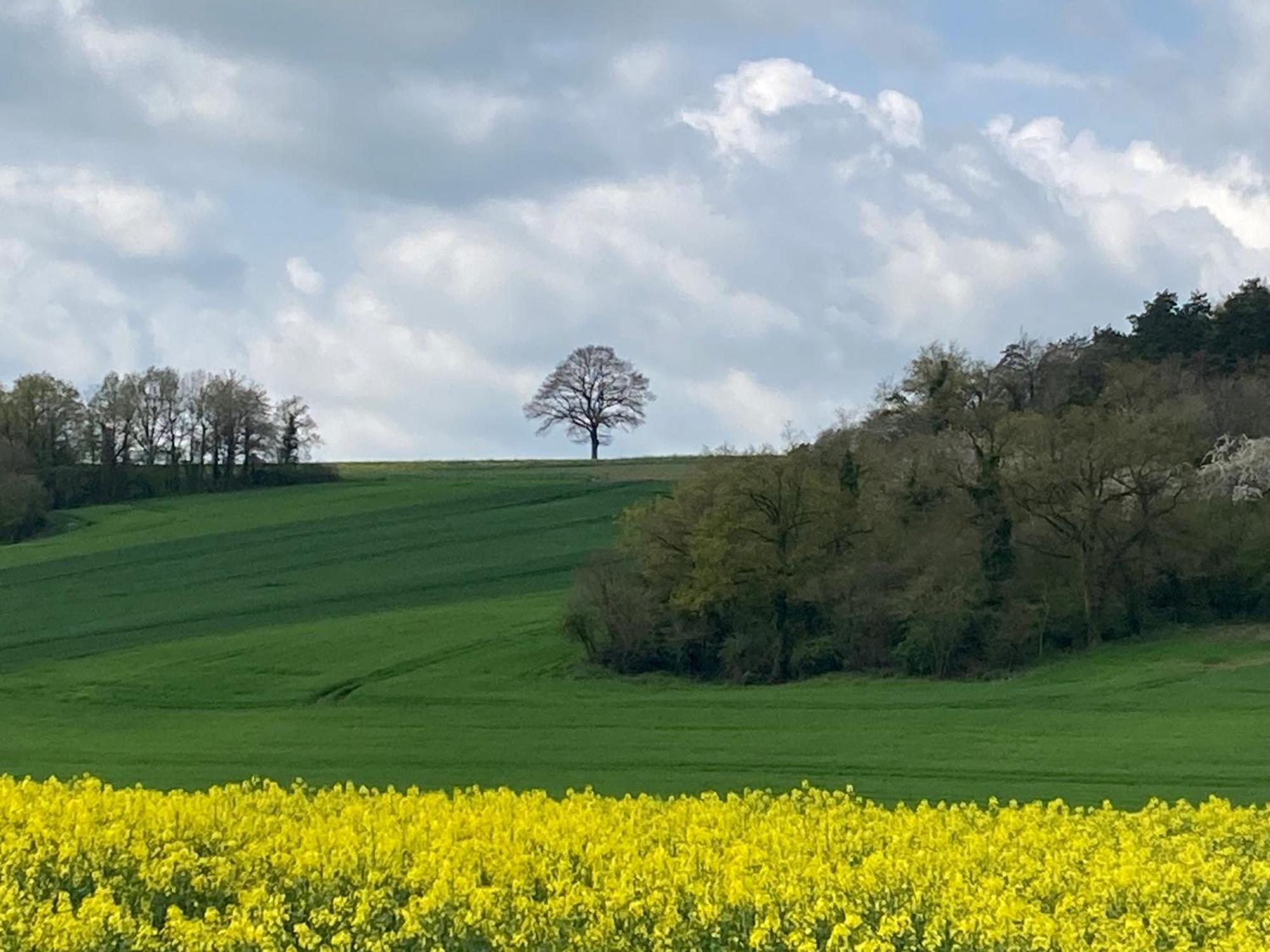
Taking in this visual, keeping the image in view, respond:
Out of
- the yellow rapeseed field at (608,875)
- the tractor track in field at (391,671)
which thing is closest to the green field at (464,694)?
the tractor track in field at (391,671)

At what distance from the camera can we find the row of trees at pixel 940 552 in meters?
51.1

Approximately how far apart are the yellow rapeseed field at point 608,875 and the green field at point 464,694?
16140 millimetres

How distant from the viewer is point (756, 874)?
37.1 ft

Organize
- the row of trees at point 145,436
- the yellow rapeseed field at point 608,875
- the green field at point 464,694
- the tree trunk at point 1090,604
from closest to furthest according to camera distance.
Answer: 1. the yellow rapeseed field at point 608,875
2. the green field at point 464,694
3. the tree trunk at point 1090,604
4. the row of trees at point 145,436

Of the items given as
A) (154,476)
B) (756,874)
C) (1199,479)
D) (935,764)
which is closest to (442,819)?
(756,874)

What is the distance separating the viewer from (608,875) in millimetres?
11672

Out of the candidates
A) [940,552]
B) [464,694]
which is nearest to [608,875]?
[464,694]

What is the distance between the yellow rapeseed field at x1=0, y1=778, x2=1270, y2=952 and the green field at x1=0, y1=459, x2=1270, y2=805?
1614 cm

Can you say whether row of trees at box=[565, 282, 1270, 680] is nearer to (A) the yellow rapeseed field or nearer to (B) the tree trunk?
(B) the tree trunk

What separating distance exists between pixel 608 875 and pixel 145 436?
99.6 m

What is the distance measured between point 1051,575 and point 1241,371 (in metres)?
27.5

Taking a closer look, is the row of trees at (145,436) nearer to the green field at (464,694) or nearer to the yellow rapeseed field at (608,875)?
the green field at (464,694)

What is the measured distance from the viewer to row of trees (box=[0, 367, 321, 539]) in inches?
3981

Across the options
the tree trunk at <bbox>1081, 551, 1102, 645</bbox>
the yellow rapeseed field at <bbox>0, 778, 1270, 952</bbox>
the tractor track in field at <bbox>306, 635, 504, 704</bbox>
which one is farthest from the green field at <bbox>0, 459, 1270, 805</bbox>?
the yellow rapeseed field at <bbox>0, 778, 1270, 952</bbox>
